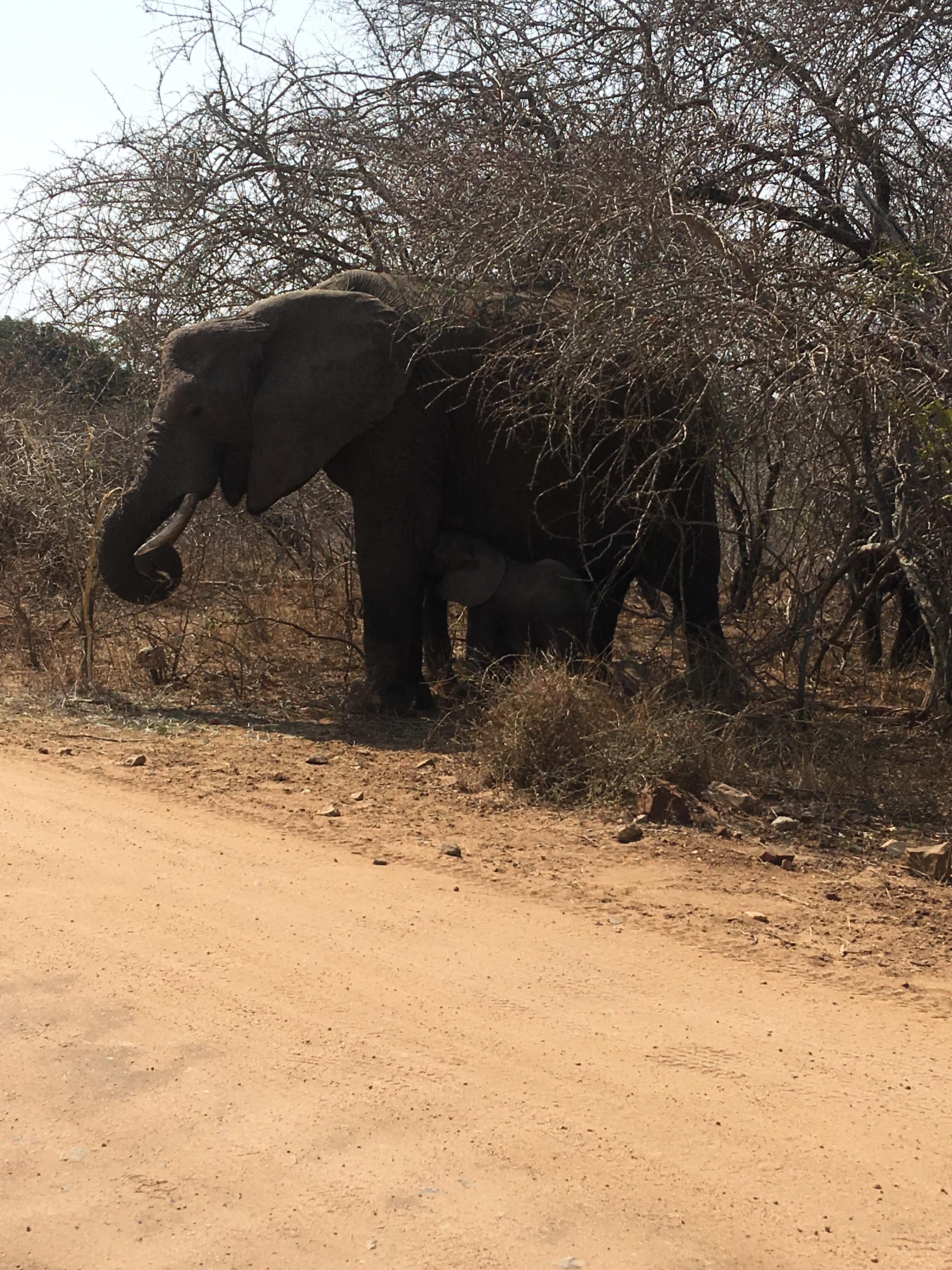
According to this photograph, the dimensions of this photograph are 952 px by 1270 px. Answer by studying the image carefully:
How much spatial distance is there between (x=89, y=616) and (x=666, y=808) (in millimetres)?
4407

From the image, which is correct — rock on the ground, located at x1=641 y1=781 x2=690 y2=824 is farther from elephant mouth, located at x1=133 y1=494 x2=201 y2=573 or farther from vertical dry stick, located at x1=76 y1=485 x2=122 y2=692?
vertical dry stick, located at x1=76 y1=485 x2=122 y2=692

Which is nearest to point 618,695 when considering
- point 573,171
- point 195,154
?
point 573,171

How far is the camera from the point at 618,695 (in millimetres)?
7375

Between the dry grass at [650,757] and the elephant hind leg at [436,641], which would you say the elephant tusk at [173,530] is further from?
the dry grass at [650,757]

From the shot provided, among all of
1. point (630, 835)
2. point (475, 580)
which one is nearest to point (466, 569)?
point (475, 580)

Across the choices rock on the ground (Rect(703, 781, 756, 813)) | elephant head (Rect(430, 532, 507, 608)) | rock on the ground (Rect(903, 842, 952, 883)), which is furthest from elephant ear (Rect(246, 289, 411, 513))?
rock on the ground (Rect(903, 842, 952, 883))

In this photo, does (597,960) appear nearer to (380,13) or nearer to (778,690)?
(778,690)

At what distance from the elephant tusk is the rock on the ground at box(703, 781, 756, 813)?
3.52 m

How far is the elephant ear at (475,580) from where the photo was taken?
8.72 meters

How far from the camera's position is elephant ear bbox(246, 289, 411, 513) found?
8.42 m

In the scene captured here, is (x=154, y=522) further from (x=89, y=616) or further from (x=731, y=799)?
(x=731, y=799)

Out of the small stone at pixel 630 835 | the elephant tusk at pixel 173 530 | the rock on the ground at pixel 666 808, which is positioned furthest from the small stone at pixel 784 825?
the elephant tusk at pixel 173 530

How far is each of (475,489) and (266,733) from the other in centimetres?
216

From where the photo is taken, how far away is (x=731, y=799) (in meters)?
6.29
